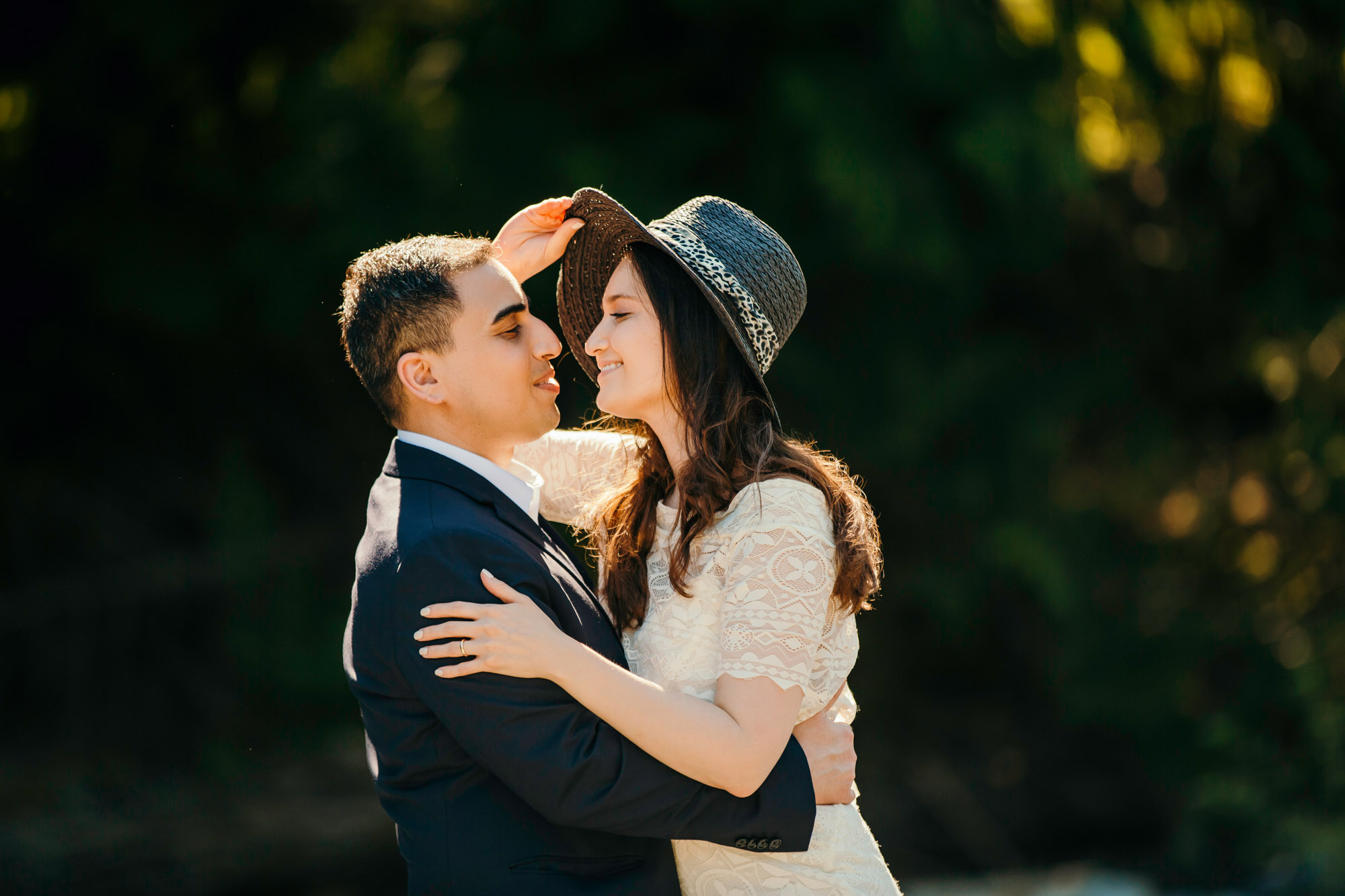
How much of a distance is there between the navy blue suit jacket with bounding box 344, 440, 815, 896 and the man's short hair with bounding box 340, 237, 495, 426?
10.2 inches

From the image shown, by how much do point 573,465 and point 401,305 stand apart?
70 cm

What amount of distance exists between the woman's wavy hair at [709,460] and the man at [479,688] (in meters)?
0.13

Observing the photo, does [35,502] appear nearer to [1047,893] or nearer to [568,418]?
[568,418]

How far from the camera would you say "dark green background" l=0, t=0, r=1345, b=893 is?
5.50 metres

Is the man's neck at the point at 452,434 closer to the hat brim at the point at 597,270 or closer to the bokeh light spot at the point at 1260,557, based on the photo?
the hat brim at the point at 597,270

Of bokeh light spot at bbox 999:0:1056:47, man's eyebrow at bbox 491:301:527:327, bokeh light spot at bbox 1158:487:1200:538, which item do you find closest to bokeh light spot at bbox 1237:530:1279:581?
bokeh light spot at bbox 1158:487:1200:538

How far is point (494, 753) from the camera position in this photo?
1810 millimetres

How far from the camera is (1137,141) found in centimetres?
591

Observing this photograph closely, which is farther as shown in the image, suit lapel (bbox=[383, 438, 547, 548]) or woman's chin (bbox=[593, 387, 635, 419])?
woman's chin (bbox=[593, 387, 635, 419])

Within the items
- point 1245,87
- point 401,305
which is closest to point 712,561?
point 401,305

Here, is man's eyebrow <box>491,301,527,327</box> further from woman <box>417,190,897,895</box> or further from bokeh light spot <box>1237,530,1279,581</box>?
bokeh light spot <box>1237,530,1279,581</box>

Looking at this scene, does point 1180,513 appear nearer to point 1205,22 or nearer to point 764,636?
point 1205,22

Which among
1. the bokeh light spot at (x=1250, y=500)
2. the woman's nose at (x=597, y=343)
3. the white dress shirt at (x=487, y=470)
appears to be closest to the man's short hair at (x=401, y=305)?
the white dress shirt at (x=487, y=470)

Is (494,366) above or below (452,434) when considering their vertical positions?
above
